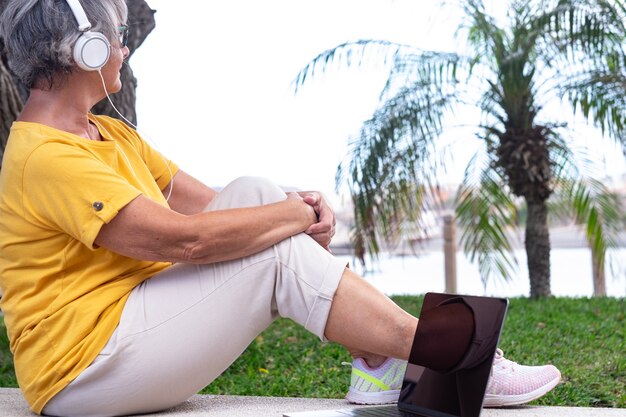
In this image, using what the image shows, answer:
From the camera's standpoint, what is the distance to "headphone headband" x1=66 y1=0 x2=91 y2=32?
221 centimetres

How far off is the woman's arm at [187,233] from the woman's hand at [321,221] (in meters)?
0.17

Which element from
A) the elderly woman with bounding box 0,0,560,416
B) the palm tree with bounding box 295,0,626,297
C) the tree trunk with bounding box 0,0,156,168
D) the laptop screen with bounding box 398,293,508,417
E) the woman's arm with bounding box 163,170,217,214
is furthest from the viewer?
the palm tree with bounding box 295,0,626,297

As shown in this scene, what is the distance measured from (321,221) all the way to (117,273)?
57cm

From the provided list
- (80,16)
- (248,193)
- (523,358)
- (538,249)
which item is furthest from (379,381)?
(538,249)

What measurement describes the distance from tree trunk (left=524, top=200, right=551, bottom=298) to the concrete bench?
216 inches

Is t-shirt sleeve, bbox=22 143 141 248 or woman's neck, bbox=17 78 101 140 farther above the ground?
woman's neck, bbox=17 78 101 140

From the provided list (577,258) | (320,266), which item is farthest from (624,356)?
(577,258)

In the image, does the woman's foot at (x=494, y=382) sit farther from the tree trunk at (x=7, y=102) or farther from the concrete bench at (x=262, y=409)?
the tree trunk at (x=7, y=102)

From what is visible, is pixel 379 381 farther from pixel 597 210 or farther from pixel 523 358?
pixel 597 210

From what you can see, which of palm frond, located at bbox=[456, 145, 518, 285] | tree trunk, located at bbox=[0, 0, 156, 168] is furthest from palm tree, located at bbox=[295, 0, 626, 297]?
tree trunk, located at bbox=[0, 0, 156, 168]

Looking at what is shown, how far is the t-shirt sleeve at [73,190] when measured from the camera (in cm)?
208

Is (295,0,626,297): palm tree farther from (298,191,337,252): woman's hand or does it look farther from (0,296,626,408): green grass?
(298,191,337,252): woman's hand

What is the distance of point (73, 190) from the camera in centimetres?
209

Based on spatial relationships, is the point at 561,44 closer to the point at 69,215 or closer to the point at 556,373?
the point at 556,373
